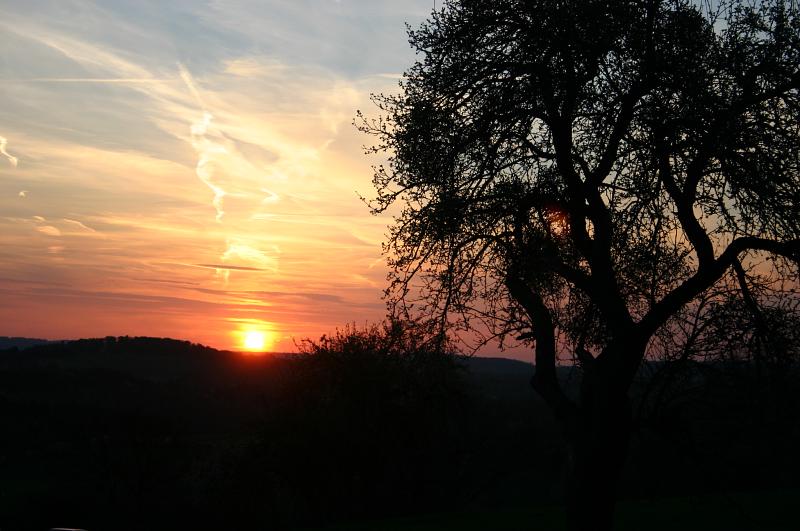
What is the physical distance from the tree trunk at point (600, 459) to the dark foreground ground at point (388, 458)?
56cm

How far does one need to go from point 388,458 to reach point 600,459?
34542mm

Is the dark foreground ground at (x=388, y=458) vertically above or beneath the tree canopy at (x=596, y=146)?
beneath

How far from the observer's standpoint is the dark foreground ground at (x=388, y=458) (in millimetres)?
13555

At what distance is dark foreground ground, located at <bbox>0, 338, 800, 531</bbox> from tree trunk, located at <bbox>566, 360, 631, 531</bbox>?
1.84ft

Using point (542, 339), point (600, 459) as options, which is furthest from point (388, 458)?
point (600, 459)

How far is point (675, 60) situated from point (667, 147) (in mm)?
1479

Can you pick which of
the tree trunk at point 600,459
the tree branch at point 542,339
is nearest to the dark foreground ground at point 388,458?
the tree trunk at point 600,459

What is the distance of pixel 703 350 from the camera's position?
12594mm

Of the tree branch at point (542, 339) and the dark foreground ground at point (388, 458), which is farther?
the dark foreground ground at point (388, 458)

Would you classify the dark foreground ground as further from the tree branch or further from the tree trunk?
the tree branch

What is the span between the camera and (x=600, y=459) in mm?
12281

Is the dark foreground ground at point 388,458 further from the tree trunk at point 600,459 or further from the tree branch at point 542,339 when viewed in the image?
the tree branch at point 542,339

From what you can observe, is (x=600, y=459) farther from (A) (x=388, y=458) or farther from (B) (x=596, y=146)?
(A) (x=388, y=458)

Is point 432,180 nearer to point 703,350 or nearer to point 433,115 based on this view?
point 433,115
